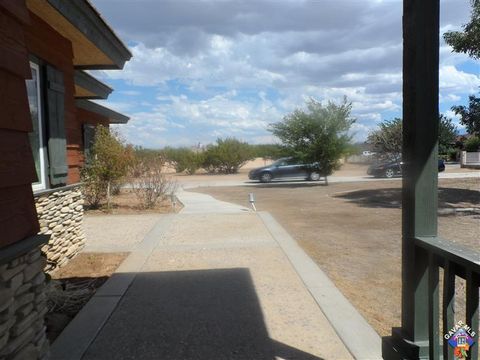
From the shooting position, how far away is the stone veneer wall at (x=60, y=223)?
21.7 feet

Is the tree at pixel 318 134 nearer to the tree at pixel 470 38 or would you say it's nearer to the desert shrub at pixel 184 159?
the tree at pixel 470 38

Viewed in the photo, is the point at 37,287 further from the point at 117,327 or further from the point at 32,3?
the point at 32,3

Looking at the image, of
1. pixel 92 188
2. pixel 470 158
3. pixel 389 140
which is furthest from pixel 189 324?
pixel 470 158

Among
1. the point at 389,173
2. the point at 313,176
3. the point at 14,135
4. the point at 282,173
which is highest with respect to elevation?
the point at 14,135

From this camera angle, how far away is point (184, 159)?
43.2 m

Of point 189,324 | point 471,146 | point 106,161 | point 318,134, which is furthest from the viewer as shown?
point 471,146

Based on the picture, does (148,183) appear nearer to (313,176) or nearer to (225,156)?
(313,176)

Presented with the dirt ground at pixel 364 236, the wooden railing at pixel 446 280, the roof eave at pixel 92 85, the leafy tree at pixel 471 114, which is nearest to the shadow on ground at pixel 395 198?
the dirt ground at pixel 364 236

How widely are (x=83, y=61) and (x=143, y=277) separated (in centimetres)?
468

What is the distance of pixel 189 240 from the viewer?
891 centimetres

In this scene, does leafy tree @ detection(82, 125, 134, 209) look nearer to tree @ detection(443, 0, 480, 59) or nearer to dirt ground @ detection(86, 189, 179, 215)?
dirt ground @ detection(86, 189, 179, 215)

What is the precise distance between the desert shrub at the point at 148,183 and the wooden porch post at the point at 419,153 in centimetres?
1241

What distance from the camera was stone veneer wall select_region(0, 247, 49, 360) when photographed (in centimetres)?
294

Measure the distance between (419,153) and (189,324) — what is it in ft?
9.13
